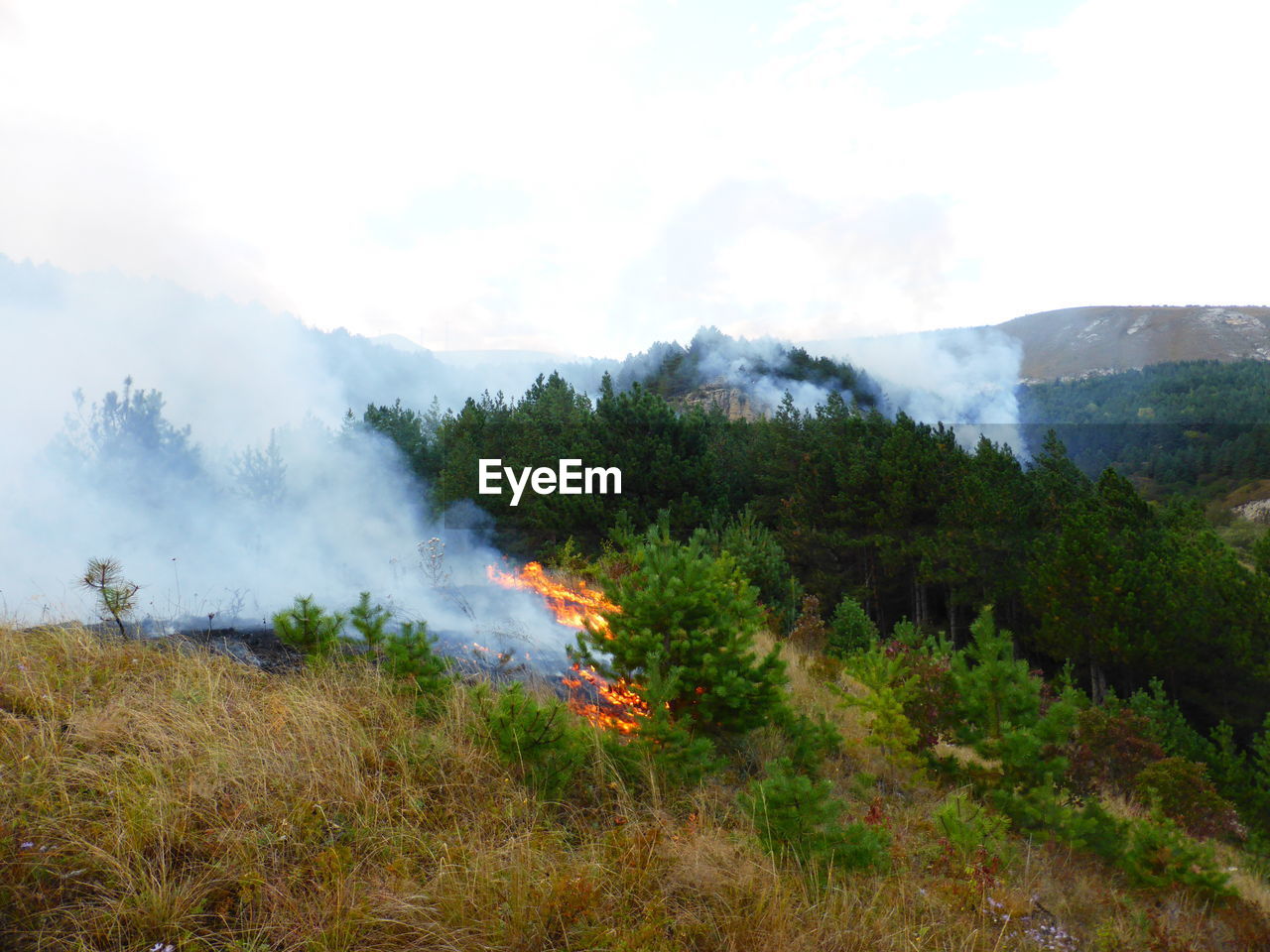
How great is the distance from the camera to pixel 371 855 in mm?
2930

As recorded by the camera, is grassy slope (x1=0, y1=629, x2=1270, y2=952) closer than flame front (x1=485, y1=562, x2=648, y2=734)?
Yes

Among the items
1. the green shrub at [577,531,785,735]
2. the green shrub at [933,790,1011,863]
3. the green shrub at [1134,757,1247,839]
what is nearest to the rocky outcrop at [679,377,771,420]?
the green shrub at [1134,757,1247,839]

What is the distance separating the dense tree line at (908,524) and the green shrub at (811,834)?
9561mm

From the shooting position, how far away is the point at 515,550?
16.5 m

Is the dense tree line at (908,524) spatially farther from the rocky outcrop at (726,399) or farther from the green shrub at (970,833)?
the rocky outcrop at (726,399)

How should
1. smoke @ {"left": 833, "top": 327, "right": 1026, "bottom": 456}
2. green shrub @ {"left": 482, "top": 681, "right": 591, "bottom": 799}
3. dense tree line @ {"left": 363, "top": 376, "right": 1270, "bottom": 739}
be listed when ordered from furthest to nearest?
smoke @ {"left": 833, "top": 327, "right": 1026, "bottom": 456} → dense tree line @ {"left": 363, "top": 376, "right": 1270, "bottom": 739} → green shrub @ {"left": 482, "top": 681, "right": 591, "bottom": 799}

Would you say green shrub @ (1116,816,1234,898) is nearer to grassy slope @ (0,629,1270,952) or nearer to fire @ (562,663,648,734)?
grassy slope @ (0,629,1270,952)

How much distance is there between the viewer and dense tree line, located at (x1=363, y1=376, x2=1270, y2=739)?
50.0 feet

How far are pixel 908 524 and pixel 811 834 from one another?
19147 millimetres

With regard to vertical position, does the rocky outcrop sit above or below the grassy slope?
above

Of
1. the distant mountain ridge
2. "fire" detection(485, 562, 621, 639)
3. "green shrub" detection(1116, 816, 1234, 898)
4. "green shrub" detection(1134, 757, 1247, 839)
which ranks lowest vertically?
"green shrub" detection(1134, 757, 1247, 839)

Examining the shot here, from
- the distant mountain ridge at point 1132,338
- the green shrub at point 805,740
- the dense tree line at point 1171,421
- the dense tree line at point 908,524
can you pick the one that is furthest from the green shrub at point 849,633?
the distant mountain ridge at point 1132,338

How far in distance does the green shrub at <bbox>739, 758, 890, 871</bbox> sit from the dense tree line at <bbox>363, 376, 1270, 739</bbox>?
31.4 ft

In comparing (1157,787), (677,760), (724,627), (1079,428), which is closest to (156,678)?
(677,760)
